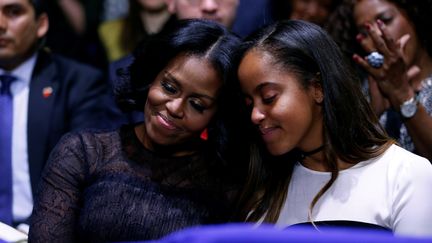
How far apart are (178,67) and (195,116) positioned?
123 mm

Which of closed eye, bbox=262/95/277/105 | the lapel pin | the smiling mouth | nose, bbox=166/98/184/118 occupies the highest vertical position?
closed eye, bbox=262/95/277/105

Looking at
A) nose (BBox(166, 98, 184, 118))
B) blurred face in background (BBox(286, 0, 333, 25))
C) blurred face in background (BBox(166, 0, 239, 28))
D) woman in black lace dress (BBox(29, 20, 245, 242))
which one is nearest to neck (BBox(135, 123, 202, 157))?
woman in black lace dress (BBox(29, 20, 245, 242))

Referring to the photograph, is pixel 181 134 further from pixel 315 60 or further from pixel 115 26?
pixel 115 26

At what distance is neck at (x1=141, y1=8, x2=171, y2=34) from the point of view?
2957mm

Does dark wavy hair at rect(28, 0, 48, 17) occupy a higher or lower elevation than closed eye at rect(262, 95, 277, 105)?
lower

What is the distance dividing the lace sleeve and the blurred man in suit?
23.6 inches

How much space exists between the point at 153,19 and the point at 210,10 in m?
0.40

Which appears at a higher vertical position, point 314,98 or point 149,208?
point 314,98

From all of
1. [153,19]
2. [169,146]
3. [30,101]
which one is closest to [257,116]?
[169,146]

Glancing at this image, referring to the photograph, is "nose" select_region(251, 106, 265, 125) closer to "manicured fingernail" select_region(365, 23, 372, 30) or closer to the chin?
the chin

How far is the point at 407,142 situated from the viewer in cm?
220

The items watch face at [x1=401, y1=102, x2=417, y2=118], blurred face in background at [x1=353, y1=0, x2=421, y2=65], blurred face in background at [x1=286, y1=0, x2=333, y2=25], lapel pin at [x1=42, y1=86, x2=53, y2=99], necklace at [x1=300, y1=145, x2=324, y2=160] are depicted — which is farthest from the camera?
blurred face in background at [x1=286, y1=0, x2=333, y2=25]

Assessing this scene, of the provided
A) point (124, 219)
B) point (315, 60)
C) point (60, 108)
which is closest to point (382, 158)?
point (315, 60)

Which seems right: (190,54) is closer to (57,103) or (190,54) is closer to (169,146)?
(169,146)
